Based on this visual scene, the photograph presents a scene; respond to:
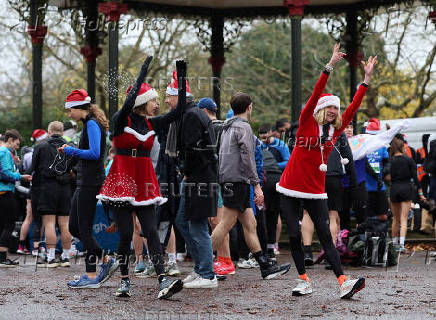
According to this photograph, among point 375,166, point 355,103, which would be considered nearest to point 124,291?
point 355,103

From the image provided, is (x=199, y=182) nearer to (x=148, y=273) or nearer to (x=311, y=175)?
(x=311, y=175)

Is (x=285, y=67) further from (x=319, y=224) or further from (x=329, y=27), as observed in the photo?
(x=319, y=224)

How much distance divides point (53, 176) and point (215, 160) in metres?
3.36

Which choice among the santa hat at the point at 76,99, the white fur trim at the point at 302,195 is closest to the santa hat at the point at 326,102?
the white fur trim at the point at 302,195

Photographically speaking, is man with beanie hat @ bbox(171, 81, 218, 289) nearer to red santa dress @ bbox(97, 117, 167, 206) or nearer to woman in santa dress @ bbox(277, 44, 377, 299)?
red santa dress @ bbox(97, 117, 167, 206)

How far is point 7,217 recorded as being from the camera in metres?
10.2

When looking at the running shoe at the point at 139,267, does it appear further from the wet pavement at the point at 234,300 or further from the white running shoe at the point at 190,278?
the white running shoe at the point at 190,278

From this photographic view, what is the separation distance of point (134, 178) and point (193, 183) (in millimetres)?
792

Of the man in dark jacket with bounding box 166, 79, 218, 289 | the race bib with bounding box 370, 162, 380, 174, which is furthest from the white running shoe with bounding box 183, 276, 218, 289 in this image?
the race bib with bounding box 370, 162, 380, 174

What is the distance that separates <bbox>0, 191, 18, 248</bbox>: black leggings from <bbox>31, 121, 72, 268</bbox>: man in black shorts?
0.42 m

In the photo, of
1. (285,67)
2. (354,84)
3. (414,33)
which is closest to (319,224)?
(354,84)

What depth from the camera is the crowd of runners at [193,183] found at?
6.69 metres

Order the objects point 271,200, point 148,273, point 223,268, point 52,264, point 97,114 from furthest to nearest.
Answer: point 271,200 → point 52,264 → point 223,268 → point 148,273 → point 97,114

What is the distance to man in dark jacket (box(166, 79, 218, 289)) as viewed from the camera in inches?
286
